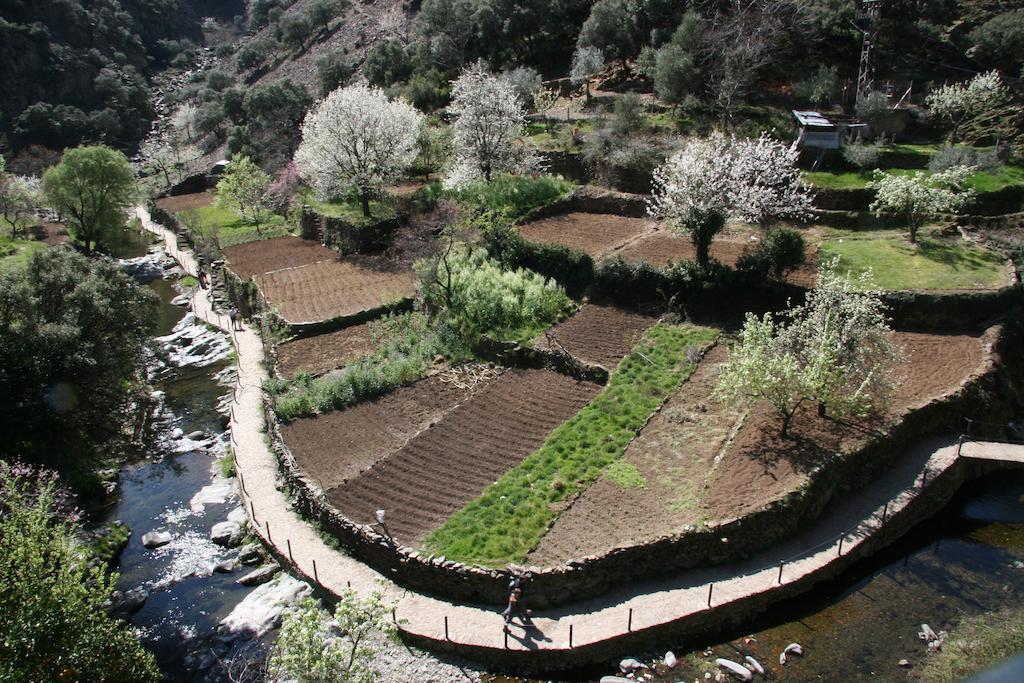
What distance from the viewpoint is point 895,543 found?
860 inches

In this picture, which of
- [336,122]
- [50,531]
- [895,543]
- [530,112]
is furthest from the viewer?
[530,112]

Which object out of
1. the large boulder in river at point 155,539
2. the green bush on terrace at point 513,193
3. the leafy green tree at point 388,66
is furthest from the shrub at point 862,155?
the leafy green tree at point 388,66

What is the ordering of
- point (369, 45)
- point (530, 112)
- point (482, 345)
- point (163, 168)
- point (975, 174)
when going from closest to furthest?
point (482, 345)
point (975, 174)
point (530, 112)
point (163, 168)
point (369, 45)

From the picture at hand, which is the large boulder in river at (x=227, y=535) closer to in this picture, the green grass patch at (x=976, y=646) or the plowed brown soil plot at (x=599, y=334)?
the plowed brown soil plot at (x=599, y=334)

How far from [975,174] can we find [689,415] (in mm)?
21469

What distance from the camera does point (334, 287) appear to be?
39.2 metres

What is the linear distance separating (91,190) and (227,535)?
36503mm

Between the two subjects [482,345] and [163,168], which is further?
[163,168]

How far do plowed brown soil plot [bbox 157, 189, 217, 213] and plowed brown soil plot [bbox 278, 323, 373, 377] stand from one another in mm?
35382

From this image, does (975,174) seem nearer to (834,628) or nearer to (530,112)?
(834,628)

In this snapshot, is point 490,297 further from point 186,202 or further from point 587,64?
point 186,202

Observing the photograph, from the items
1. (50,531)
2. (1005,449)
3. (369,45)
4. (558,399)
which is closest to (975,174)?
(1005,449)

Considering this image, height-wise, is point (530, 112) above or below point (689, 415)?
above

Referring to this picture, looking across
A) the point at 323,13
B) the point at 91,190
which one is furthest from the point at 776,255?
the point at 323,13
